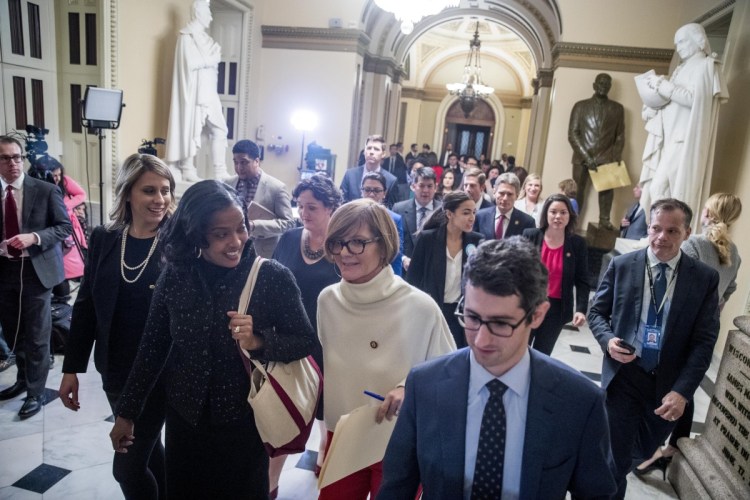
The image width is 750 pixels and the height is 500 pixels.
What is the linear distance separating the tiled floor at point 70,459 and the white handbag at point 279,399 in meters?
1.18

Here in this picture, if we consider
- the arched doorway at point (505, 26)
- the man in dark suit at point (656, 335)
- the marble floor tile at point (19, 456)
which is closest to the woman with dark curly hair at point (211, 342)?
the marble floor tile at point (19, 456)

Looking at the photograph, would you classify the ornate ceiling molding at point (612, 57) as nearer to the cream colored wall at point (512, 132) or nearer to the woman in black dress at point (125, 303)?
the woman in black dress at point (125, 303)

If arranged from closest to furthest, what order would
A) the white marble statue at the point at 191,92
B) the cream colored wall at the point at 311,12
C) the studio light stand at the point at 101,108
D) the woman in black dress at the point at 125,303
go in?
1. the woman in black dress at the point at 125,303
2. the studio light stand at the point at 101,108
3. the white marble statue at the point at 191,92
4. the cream colored wall at the point at 311,12

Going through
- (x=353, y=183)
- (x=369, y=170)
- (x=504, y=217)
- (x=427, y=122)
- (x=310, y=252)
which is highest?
(x=427, y=122)

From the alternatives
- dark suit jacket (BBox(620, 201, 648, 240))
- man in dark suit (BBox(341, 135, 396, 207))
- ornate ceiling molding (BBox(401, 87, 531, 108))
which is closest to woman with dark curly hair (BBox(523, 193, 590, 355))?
man in dark suit (BBox(341, 135, 396, 207))

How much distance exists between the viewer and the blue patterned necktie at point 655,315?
2.37 meters

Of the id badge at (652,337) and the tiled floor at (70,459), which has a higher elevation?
the id badge at (652,337)

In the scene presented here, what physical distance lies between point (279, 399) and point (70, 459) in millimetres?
1998

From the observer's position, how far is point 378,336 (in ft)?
5.98

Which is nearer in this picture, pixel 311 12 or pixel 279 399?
pixel 279 399

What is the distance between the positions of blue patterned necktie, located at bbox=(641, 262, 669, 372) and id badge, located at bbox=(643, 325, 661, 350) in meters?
0.01

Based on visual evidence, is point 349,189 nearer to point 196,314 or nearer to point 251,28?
point 196,314

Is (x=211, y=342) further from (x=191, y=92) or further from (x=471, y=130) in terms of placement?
(x=471, y=130)

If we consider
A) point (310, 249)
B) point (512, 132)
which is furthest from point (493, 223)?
point (512, 132)
